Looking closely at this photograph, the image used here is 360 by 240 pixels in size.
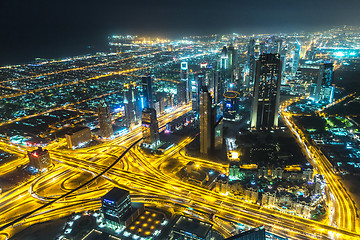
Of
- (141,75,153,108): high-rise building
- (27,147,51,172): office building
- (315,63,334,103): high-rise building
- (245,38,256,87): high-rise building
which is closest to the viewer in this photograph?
(27,147,51,172): office building

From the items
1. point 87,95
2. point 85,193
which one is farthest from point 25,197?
point 87,95

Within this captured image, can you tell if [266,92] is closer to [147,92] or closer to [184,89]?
[184,89]

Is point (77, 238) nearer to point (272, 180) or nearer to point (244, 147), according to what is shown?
point (272, 180)

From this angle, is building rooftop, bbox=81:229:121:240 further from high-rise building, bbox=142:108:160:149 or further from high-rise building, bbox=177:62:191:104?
high-rise building, bbox=177:62:191:104

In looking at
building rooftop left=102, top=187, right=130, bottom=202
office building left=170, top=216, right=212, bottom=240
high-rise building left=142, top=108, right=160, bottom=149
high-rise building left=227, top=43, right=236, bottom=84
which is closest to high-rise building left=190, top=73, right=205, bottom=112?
high-rise building left=227, top=43, right=236, bottom=84

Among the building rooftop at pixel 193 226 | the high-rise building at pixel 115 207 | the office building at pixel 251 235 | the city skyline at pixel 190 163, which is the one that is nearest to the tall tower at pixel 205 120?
the city skyline at pixel 190 163

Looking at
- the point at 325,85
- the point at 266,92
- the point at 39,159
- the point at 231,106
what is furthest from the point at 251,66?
the point at 39,159

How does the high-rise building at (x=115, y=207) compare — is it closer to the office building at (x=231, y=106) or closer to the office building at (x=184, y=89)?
the office building at (x=231, y=106)
